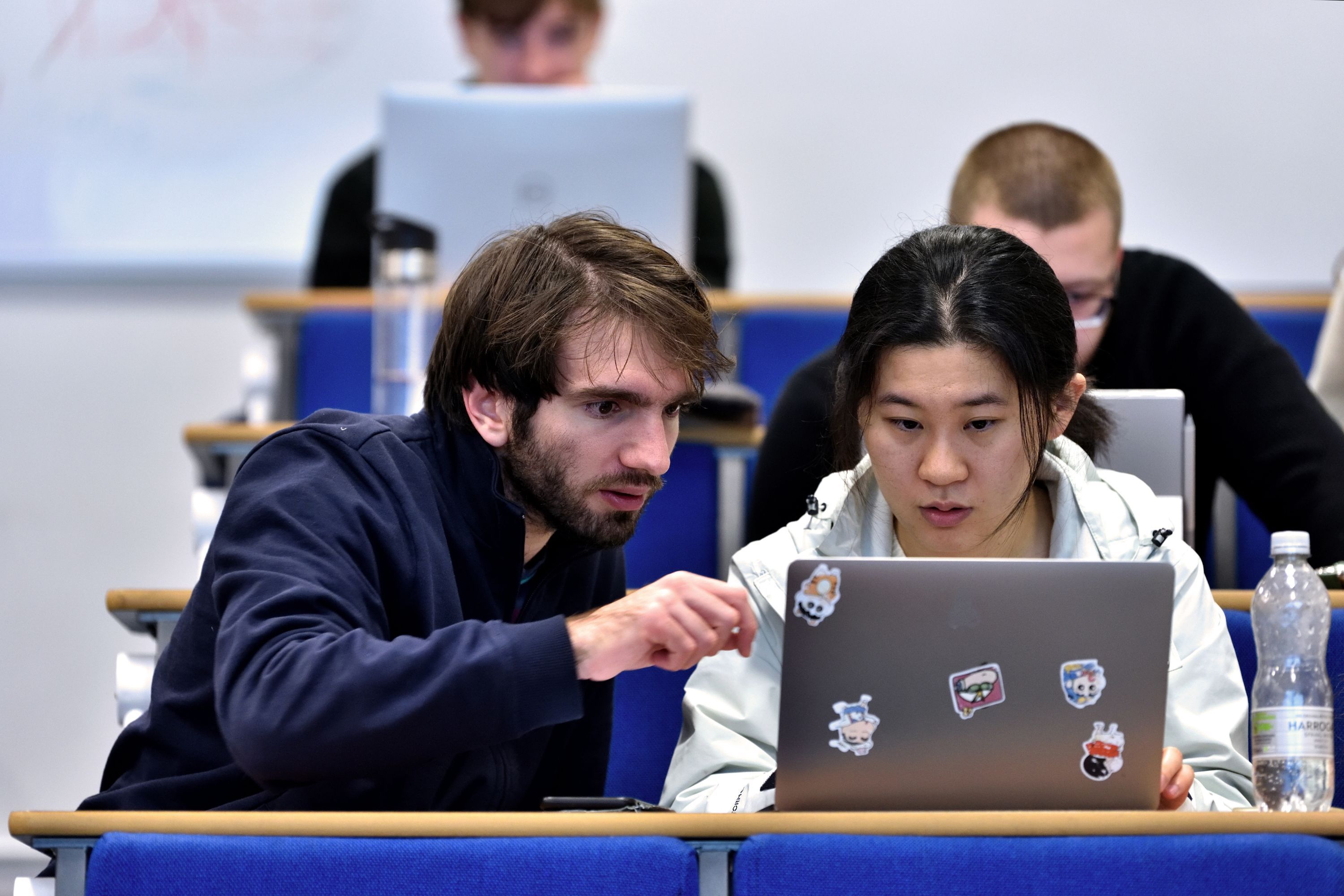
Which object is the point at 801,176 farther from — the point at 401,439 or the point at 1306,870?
the point at 1306,870

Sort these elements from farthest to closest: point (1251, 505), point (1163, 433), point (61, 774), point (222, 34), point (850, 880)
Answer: point (222, 34) → point (61, 774) → point (1251, 505) → point (1163, 433) → point (850, 880)

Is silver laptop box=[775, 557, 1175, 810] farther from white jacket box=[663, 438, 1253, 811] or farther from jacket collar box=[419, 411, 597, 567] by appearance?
jacket collar box=[419, 411, 597, 567]

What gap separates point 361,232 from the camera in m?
3.22

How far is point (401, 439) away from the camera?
1432mm

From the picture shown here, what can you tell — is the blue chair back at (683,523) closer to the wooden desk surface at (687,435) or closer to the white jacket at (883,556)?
the wooden desk surface at (687,435)

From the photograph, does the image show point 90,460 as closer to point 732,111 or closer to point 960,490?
point 732,111

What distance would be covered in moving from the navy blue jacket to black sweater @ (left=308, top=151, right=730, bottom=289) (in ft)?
5.63

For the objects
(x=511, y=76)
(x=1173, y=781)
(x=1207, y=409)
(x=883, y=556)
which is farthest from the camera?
(x=511, y=76)

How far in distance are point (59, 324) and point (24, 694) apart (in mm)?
827

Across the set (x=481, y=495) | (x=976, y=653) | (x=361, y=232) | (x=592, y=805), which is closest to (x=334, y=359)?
(x=361, y=232)

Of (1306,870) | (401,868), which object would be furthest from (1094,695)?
(401,868)

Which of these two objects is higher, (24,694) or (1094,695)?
(1094,695)

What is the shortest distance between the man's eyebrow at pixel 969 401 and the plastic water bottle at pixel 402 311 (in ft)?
3.61

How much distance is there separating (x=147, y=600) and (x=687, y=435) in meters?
0.85
